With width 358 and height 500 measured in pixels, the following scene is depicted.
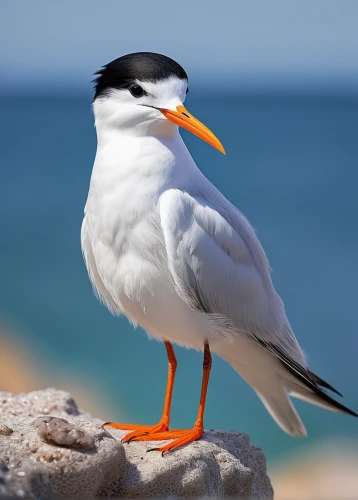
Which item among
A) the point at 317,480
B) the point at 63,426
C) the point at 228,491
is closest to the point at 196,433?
the point at 228,491

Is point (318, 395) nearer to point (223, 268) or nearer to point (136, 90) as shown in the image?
point (223, 268)

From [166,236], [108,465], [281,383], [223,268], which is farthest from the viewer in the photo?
[281,383]

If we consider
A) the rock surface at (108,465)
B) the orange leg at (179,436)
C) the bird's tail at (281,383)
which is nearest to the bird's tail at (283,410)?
the bird's tail at (281,383)

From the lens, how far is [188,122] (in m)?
4.58

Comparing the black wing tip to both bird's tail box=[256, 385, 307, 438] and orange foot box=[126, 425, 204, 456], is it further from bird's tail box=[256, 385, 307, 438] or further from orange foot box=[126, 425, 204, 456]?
orange foot box=[126, 425, 204, 456]

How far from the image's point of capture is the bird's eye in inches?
185

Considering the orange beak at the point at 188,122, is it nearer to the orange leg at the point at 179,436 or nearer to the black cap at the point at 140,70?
the black cap at the point at 140,70

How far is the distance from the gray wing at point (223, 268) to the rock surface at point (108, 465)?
2.13ft

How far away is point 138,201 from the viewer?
4641 millimetres

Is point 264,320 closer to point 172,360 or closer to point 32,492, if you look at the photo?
point 172,360

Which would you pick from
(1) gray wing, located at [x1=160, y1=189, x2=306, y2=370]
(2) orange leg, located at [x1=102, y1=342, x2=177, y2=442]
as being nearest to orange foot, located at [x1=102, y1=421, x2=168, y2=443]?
(2) orange leg, located at [x1=102, y1=342, x2=177, y2=442]

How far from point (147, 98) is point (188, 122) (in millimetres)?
296

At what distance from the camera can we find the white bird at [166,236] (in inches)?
183

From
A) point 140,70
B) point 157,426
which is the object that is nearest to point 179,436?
point 157,426
